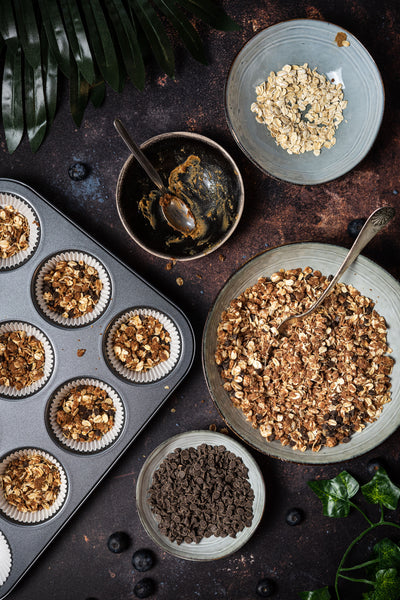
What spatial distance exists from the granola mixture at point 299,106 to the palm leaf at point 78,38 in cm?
71

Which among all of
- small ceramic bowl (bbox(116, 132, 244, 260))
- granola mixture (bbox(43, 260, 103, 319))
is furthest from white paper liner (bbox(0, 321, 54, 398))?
small ceramic bowl (bbox(116, 132, 244, 260))

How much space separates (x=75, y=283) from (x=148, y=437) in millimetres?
800

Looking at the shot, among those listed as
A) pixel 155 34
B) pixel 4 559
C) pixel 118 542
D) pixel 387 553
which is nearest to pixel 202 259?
pixel 155 34

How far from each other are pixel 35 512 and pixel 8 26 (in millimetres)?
2094

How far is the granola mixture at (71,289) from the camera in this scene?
81.0 inches

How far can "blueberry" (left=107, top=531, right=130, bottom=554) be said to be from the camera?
6.98 ft

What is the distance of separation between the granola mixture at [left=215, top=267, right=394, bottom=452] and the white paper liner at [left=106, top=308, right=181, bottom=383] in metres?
0.21

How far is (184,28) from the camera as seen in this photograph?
193cm

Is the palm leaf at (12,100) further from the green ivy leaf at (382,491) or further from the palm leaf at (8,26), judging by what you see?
the green ivy leaf at (382,491)

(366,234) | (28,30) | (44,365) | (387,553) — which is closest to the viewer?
(366,234)

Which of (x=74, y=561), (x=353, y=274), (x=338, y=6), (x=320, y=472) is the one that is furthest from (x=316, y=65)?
(x=74, y=561)

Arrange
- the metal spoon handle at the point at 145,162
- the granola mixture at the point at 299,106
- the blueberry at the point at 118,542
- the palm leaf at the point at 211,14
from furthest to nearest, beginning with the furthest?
1. the blueberry at the point at 118,542
2. the granola mixture at the point at 299,106
3. the palm leaf at the point at 211,14
4. the metal spoon handle at the point at 145,162

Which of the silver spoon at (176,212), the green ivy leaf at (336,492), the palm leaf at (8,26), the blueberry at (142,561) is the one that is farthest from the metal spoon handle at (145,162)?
the blueberry at (142,561)

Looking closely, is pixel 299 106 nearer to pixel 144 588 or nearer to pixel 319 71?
pixel 319 71
